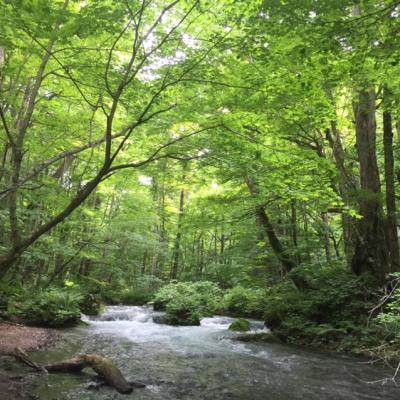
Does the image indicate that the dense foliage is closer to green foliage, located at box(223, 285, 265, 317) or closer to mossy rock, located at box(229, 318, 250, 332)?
green foliage, located at box(223, 285, 265, 317)

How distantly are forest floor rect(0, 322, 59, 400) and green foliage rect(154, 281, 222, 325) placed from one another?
5.49 metres

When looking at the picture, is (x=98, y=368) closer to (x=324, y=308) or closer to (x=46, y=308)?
(x=46, y=308)

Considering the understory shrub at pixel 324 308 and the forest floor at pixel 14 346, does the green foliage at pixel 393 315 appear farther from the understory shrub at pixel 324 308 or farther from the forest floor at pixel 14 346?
the forest floor at pixel 14 346

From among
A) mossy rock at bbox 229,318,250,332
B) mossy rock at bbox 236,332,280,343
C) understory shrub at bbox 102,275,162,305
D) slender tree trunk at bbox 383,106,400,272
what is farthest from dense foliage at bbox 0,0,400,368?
understory shrub at bbox 102,275,162,305

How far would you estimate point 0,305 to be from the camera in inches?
470

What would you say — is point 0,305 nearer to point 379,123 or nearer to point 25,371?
point 25,371

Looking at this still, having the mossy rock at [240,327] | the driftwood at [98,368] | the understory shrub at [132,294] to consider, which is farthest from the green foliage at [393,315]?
the understory shrub at [132,294]

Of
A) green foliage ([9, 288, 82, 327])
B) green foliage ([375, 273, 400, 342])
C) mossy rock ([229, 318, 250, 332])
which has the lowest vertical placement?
mossy rock ([229, 318, 250, 332])

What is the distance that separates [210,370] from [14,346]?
4480 mm

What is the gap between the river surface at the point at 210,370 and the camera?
6246mm

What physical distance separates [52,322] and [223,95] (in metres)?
10.00

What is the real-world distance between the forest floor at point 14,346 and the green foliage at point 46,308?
2.82 feet

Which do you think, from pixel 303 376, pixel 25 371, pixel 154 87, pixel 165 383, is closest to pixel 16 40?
pixel 154 87

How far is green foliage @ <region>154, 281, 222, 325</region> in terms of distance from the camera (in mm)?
15195
